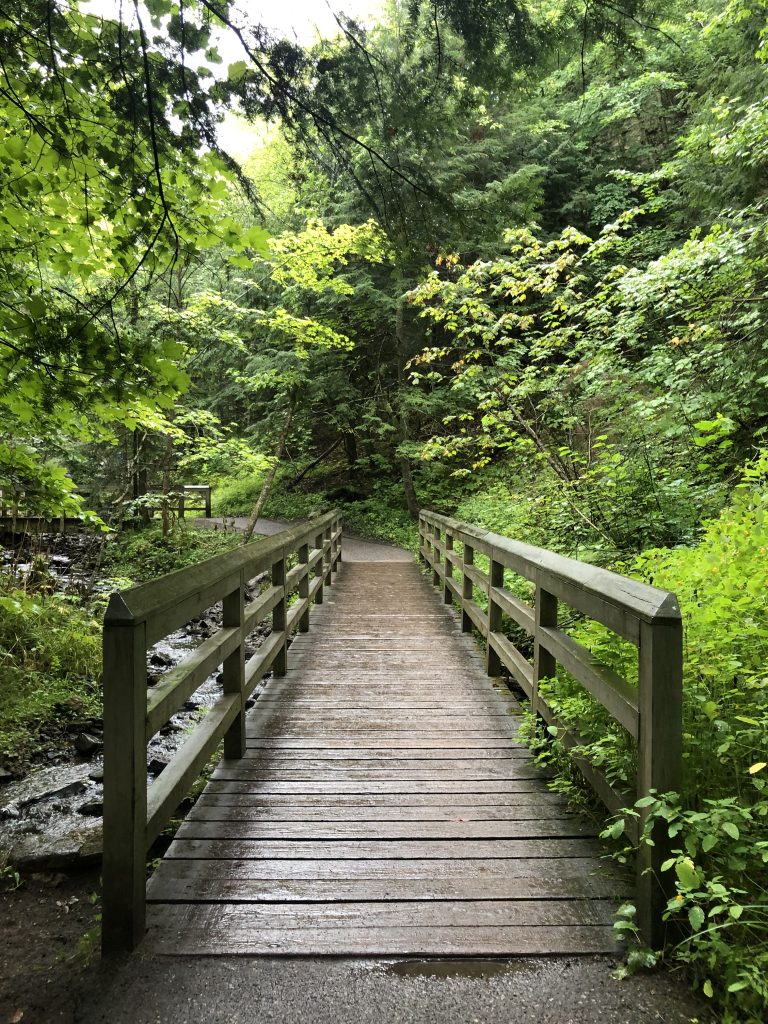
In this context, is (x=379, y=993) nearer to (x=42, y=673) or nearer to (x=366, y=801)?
(x=366, y=801)

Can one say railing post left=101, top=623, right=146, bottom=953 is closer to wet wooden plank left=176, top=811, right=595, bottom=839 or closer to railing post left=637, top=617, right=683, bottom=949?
wet wooden plank left=176, top=811, right=595, bottom=839

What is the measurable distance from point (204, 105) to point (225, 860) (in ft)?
11.2

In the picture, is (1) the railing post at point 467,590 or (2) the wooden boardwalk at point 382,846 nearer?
(2) the wooden boardwalk at point 382,846

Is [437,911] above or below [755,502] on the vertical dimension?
below

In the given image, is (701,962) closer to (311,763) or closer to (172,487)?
(311,763)

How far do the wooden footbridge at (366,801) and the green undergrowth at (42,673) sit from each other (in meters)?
2.19

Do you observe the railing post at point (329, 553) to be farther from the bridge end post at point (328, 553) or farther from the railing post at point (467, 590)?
the railing post at point (467, 590)

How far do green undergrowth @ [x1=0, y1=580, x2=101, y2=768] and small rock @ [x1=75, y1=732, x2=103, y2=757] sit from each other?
282mm

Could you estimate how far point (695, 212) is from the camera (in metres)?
12.7

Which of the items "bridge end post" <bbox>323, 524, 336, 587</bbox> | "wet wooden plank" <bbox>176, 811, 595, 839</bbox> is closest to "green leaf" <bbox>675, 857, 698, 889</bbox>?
"wet wooden plank" <bbox>176, 811, 595, 839</bbox>

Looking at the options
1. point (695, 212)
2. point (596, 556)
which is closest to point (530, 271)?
point (596, 556)

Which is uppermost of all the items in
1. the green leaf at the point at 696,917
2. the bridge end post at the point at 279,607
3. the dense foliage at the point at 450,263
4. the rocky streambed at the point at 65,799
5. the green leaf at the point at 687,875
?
the dense foliage at the point at 450,263

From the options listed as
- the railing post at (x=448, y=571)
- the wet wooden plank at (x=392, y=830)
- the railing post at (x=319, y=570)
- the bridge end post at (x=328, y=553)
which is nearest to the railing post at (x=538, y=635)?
the wet wooden plank at (x=392, y=830)

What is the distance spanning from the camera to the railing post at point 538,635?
3264 mm
